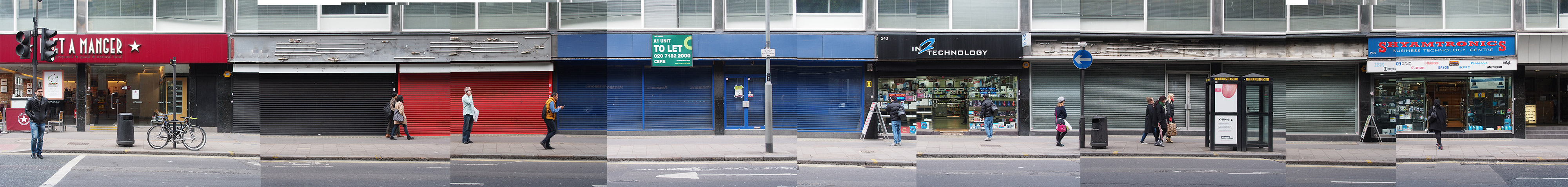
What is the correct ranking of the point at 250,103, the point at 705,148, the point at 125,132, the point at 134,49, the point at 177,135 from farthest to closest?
the point at 134,49, the point at 125,132, the point at 177,135, the point at 705,148, the point at 250,103

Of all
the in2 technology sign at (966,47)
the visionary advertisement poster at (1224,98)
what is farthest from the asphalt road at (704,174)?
the visionary advertisement poster at (1224,98)

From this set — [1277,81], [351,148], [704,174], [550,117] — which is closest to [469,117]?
[550,117]

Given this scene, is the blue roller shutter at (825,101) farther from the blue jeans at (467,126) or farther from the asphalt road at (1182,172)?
the blue jeans at (467,126)

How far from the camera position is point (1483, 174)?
943 centimetres

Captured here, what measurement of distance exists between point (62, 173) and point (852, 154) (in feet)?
28.7

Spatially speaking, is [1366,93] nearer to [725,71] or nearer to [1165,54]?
[1165,54]

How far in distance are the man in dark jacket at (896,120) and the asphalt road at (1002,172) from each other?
1.32 m

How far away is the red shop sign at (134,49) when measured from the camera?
15.4 metres

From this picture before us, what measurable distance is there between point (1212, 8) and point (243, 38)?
37.6ft

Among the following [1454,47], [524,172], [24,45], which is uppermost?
[1454,47]

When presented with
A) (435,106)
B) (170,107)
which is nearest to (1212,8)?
(435,106)

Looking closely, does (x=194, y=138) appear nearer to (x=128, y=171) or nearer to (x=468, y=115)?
(x=128, y=171)

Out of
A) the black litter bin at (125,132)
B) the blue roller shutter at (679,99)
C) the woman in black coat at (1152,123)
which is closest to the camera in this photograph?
the blue roller shutter at (679,99)

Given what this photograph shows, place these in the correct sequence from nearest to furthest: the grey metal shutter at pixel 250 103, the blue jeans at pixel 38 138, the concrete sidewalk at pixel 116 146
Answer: the grey metal shutter at pixel 250 103 → the blue jeans at pixel 38 138 → the concrete sidewalk at pixel 116 146
